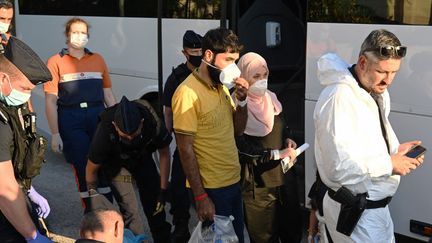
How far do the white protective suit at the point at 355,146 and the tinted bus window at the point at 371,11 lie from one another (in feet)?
3.77

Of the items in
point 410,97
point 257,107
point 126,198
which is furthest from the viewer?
point 126,198

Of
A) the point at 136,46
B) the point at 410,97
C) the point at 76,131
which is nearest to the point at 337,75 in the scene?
the point at 410,97

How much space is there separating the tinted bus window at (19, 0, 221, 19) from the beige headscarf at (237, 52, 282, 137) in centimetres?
147

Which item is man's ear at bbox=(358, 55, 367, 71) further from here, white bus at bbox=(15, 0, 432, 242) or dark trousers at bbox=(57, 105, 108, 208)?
dark trousers at bbox=(57, 105, 108, 208)

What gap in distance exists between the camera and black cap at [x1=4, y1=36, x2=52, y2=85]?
2.41m

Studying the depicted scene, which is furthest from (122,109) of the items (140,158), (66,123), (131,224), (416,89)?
(416,89)

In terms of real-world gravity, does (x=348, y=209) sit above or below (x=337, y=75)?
below

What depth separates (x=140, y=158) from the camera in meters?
3.77

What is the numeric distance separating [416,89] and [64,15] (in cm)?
452

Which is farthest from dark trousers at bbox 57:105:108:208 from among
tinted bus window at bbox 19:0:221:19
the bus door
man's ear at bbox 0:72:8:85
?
man's ear at bbox 0:72:8:85

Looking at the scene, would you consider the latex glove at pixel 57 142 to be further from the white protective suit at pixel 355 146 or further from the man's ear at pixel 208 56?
the white protective suit at pixel 355 146

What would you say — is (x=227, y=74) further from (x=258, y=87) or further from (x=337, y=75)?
(x=337, y=75)

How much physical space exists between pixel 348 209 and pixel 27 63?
5.16ft

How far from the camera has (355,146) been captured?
2.47 metres
